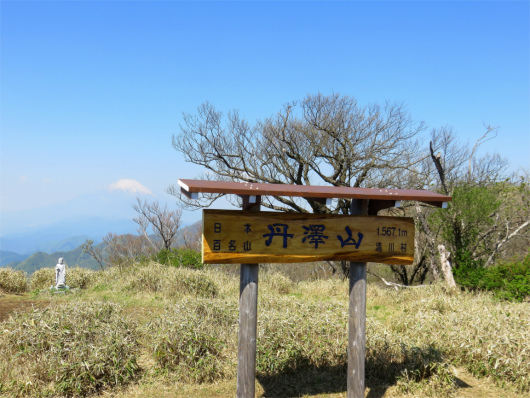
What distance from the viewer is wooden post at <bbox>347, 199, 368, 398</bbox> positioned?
4.81m

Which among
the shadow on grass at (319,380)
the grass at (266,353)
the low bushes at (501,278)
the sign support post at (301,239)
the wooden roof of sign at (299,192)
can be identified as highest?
the wooden roof of sign at (299,192)

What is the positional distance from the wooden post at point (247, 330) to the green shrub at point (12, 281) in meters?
10.5

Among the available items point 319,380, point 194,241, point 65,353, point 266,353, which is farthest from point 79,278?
point 194,241

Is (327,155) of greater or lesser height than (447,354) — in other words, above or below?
above

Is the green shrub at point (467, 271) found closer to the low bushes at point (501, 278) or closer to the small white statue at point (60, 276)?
the low bushes at point (501, 278)

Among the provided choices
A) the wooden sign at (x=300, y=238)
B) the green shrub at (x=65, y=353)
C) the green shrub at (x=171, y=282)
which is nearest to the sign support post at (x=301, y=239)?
the wooden sign at (x=300, y=238)

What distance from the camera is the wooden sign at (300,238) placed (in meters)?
4.32

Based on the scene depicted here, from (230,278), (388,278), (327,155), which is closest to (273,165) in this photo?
(327,155)

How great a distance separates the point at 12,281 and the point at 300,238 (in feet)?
36.9

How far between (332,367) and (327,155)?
33.1 feet

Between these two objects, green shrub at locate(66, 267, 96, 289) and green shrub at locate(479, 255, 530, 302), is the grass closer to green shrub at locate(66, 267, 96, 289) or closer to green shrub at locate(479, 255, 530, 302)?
green shrub at locate(479, 255, 530, 302)

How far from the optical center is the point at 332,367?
5.88m

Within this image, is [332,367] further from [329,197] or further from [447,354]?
[329,197]

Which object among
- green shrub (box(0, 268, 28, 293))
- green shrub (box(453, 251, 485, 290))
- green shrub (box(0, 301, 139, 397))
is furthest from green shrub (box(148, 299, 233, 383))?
green shrub (box(0, 268, 28, 293))
